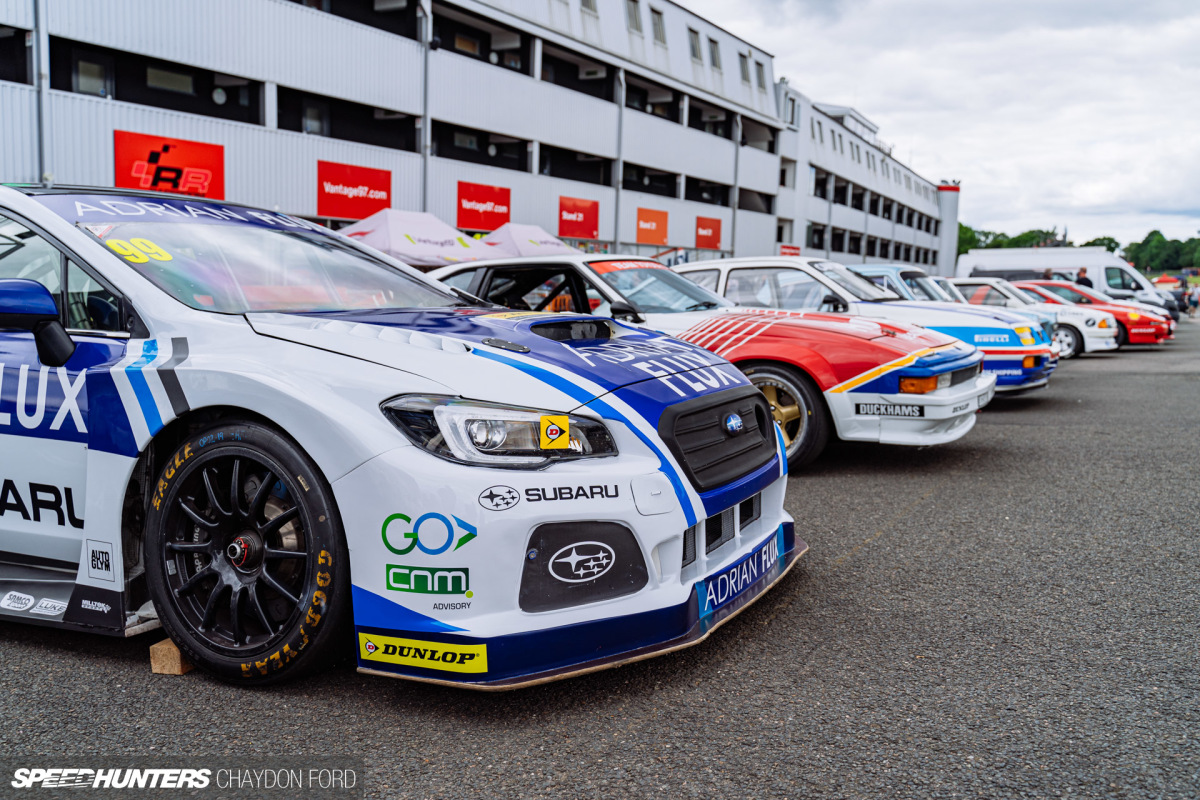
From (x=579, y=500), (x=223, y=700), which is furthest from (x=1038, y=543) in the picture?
(x=223, y=700)

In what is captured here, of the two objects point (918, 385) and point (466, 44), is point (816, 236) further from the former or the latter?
point (918, 385)

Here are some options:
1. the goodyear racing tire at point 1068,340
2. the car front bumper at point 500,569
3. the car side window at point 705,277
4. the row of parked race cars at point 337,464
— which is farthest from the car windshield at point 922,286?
the car front bumper at point 500,569

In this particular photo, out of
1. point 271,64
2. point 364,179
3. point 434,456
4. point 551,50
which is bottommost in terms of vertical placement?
point 434,456

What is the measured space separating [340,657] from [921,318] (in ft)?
24.7

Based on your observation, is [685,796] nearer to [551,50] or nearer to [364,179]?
[364,179]

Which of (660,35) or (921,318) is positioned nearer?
(921,318)

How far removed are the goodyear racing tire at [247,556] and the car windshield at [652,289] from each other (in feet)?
13.5

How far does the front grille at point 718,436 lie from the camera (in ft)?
9.22

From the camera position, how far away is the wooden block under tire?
2.80m

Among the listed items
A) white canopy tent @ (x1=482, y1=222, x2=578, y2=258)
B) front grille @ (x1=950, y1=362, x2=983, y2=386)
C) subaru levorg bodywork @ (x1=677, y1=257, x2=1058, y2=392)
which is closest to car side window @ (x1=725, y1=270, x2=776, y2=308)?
subaru levorg bodywork @ (x1=677, y1=257, x2=1058, y2=392)

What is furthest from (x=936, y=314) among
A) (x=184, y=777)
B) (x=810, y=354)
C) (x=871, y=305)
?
(x=184, y=777)

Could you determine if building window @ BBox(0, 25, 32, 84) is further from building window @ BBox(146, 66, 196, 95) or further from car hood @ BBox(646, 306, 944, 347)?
car hood @ BBox(646, 306, 944, 347)

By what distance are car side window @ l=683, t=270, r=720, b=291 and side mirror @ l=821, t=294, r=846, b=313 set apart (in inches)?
36.9

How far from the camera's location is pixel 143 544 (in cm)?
284
